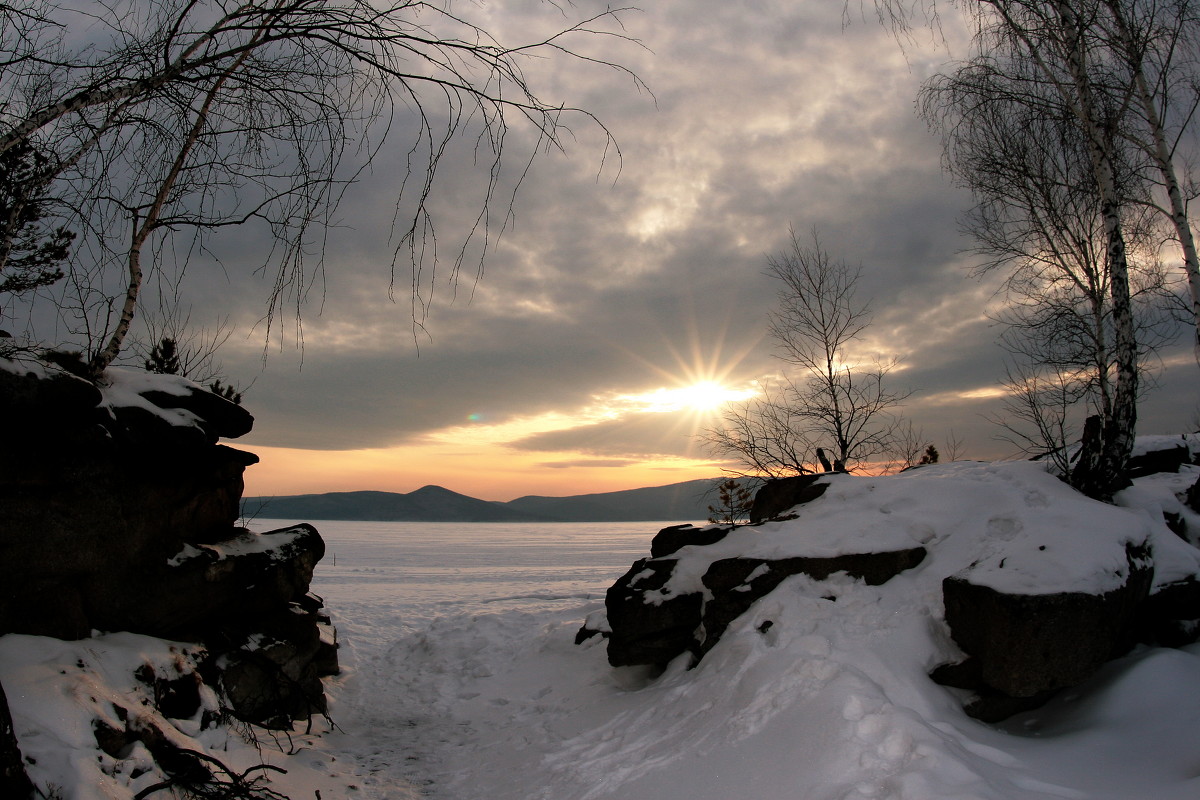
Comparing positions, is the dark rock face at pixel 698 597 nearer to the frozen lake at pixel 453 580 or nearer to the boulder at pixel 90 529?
the boulder at pixel 90 529

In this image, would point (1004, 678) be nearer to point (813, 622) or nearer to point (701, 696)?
point (813, 622)

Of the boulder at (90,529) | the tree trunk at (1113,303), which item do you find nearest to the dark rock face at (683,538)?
the tree trunk at (1113,303)

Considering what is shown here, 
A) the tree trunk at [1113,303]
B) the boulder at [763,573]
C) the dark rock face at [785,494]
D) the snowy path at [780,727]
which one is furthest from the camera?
the dark rock face at [785,494]

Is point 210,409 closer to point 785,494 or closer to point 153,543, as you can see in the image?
point 153,543

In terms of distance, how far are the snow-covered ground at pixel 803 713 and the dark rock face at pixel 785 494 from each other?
55cm

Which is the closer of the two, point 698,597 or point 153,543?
point 153,543

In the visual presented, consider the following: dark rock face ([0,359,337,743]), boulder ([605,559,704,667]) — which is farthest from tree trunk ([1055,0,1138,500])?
dark rock face ([0,359,337,743])

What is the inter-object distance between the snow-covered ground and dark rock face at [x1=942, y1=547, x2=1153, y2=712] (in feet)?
1.01

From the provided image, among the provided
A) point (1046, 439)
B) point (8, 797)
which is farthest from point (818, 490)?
point (8, 797)

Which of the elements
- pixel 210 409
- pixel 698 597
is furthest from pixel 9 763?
pixel 698 597

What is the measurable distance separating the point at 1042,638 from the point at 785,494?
4577 mm

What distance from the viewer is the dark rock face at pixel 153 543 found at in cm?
477

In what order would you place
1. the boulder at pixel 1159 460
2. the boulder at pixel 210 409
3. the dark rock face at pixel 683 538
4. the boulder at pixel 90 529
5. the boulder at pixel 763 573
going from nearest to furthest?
the boulder at pixel 90 529 → the boulder at pixel 210 409 → the boulder at pixel 763 573 → the dark rock face at pixel 683 538 → the boulder at pixel 1159 460

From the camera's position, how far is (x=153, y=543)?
594cm
